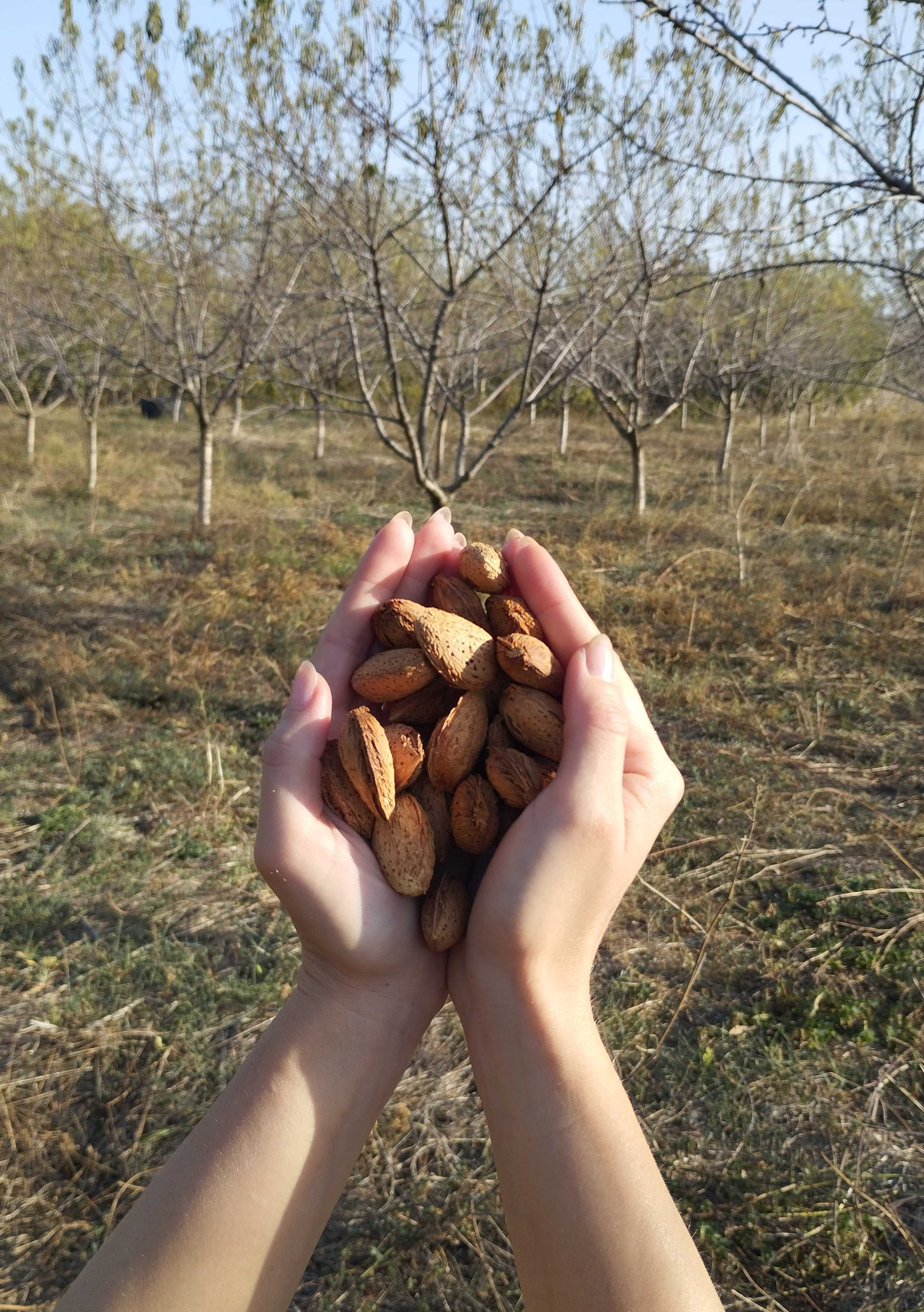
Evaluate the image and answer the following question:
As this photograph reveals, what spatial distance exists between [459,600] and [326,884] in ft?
2.51

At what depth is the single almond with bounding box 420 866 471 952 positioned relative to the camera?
148 centimetres

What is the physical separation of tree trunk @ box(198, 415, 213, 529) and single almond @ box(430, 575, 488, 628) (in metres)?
8.10

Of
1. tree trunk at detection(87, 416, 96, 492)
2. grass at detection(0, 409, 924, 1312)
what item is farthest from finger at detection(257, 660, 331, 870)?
tree trunk at detection(87, 416, 96, 492)

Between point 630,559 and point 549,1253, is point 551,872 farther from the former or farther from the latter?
point 630,559

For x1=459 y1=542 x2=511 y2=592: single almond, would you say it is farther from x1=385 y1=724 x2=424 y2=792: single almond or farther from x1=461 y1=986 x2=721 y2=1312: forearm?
x1=461 y1=986 x2=721 y2=1312: forearm

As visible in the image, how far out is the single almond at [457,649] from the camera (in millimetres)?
1696

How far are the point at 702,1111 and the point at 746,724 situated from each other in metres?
2.84

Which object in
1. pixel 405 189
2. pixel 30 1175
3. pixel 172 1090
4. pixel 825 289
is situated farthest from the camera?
pixel 825 289

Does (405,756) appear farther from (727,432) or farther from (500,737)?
(727,432)

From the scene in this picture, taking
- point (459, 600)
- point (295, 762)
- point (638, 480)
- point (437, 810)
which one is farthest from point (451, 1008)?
point (638, 480)

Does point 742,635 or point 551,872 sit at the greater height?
point 551,872

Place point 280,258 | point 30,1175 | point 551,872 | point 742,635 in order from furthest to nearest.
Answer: point 280,258 → point 742,635 → point 30,1175 → point 551,872

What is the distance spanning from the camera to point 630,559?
879 centimetres

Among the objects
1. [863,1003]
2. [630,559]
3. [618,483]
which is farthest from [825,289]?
[863,1003]
